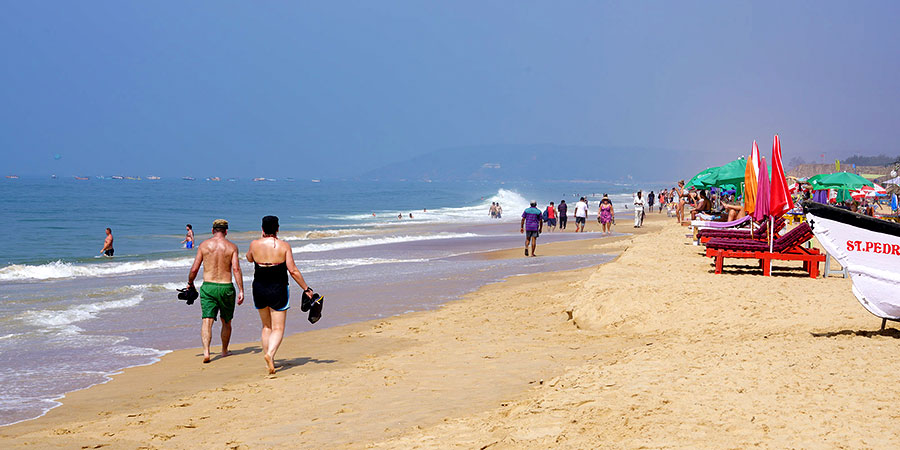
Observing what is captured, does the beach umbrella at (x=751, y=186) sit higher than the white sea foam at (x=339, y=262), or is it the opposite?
the beach umbrella at (x=751, y=186)

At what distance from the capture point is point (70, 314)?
11.0m

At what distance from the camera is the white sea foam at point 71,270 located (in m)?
17.2

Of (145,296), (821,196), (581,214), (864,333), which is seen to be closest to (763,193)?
(864,333)

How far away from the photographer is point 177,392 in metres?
6.46

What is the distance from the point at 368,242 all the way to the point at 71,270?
1081 centimetres

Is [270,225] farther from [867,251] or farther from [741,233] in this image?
[741,233]

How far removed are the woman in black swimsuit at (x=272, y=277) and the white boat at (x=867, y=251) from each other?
4.82 metres

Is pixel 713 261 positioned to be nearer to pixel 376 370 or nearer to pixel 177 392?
pixel 376 370

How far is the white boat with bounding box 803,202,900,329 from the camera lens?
652 cm

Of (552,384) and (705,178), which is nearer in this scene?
(552,384)

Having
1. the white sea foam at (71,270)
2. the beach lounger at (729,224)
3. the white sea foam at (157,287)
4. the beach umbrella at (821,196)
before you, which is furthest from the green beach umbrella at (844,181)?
the white sea foam at (157,287)

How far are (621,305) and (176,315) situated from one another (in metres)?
6.47

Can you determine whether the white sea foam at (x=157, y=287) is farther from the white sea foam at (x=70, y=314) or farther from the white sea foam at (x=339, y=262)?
the white sea foam at (x=339, y=262)

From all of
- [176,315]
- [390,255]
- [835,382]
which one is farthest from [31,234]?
[835,382]
